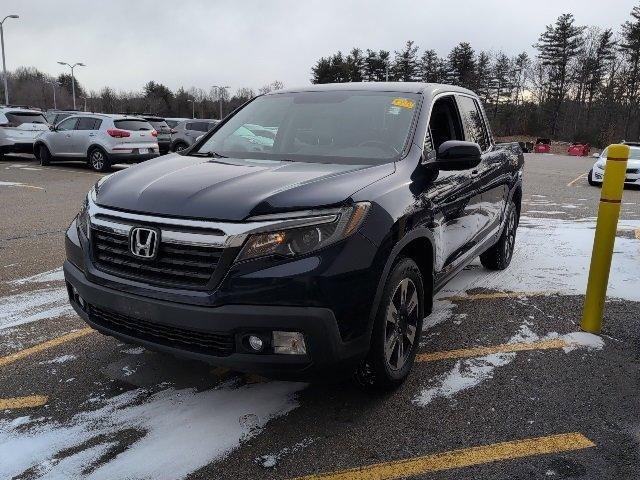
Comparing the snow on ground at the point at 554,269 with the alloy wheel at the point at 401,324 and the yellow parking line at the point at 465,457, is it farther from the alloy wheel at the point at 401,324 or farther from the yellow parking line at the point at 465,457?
the yellow parking line at the point at 465,457

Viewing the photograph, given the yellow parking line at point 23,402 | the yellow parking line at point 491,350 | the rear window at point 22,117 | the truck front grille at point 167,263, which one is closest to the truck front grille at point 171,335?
the truck front grille at point 167,263

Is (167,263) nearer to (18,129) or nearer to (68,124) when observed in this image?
(68,124)

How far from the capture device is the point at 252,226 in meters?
2.68

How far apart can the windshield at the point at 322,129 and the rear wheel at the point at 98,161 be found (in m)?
13.3

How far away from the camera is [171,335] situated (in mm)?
2830

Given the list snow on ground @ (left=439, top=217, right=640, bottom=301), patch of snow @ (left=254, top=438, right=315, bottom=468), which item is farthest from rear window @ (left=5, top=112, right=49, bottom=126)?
patch of snow @ (left=254, top=438, right=315, bottom=468)

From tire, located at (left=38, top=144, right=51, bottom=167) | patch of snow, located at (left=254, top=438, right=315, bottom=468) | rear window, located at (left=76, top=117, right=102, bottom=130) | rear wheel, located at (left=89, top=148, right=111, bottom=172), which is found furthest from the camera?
tire, located at (left=38, top=144, right=51, bottom=167)

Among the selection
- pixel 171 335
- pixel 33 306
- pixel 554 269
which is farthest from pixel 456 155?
pixel 33 306

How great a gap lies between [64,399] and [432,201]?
7.89 ft

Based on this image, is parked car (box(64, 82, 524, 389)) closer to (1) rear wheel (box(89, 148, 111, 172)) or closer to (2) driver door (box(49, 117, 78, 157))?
(1) rear wheel (box(89, 148, 111, 172))

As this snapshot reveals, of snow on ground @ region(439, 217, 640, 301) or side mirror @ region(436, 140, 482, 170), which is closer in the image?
side mirror @ region(436, 140, 482, 170)

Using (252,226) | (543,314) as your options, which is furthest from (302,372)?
(543,314)

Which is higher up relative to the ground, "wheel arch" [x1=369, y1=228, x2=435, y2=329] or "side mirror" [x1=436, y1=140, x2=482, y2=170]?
"side mirror" [x1=436, y1=140, x2=482, y2=170]

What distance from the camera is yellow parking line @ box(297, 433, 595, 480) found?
8.69 ft
